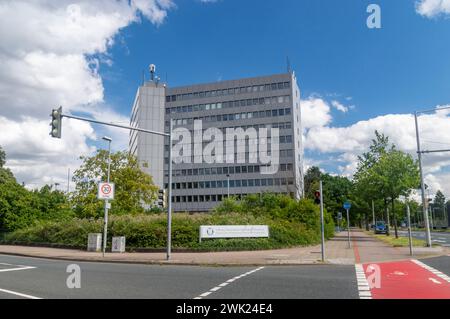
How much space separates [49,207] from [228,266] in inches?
1104

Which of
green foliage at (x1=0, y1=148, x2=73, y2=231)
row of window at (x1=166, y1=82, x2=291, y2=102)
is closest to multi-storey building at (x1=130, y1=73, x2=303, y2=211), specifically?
row of window at (x1=166, y1=82, x2=291, y2=102)

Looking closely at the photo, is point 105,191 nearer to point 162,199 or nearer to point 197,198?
point 162,199

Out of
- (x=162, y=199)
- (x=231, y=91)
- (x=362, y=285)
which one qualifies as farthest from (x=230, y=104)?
(x=362, y=285)

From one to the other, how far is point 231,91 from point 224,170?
1750 cm

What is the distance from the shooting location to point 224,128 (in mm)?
83875

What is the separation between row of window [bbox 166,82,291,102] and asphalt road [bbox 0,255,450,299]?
226 ft

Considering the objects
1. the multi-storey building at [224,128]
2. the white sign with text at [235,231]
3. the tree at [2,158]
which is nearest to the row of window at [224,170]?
the multi-storey building at [224,128]

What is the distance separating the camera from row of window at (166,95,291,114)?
264ft

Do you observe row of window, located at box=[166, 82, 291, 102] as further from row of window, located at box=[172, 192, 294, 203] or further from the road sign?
the road sign

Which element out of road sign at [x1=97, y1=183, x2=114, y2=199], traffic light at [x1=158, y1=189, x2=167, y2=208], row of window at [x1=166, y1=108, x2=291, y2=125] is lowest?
traffic light at [x1=158, y1=189, x2=167, y2=208]
